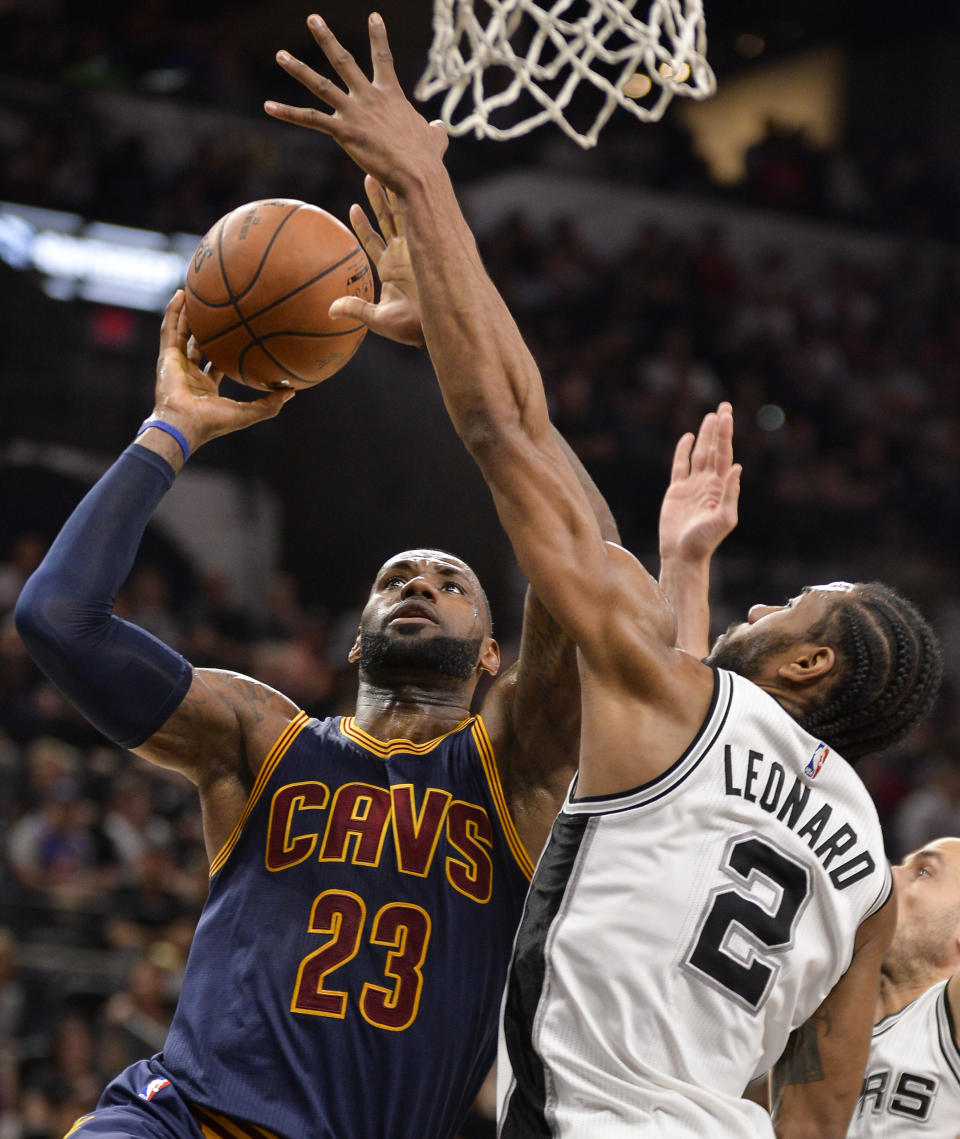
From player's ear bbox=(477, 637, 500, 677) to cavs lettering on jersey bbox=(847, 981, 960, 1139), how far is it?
135cm

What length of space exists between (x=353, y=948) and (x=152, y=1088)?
0.49m

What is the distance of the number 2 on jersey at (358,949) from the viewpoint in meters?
3.02

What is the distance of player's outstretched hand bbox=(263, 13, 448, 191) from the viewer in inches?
98.3

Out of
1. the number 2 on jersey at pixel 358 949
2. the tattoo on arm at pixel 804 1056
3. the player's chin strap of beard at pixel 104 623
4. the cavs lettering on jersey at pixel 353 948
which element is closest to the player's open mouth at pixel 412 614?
the cavs lettering on jersey at pixel 353 948

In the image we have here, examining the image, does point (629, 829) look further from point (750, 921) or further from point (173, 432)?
point (173, 432)

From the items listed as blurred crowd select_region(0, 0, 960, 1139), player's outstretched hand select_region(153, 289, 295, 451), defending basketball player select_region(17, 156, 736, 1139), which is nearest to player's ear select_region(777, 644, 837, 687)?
defending basketball player select_region(17, 156, 736, 1139)

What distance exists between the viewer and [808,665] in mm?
2721

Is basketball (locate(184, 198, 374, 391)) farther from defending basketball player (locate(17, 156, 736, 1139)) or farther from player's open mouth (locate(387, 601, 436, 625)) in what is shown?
player's open mouth (locate(387, 601, 436, 625))

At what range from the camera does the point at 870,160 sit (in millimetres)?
16391

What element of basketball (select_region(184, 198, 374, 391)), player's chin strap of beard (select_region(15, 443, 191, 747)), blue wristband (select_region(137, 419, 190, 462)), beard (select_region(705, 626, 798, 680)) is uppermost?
basketball (select_region(184, 198, 374, 391))

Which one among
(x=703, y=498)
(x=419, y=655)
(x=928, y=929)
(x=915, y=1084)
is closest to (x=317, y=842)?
(x=419, y=655)

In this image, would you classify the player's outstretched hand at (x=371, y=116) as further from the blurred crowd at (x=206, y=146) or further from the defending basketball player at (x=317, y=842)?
the blurred crowd at (x=206, y=146)

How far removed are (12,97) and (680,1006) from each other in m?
11.7

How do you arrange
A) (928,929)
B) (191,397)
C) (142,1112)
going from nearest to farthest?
(142,1112) → (191,397) → (928,929)
